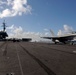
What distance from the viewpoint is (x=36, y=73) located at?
12633 millimetres

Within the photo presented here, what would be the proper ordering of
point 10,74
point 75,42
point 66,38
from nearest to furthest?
point 10,74, point 75,42, point 66,38

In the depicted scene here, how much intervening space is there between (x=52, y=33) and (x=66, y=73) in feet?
352

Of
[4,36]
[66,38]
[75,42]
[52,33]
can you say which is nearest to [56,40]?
[66,38]

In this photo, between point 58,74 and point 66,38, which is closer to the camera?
point 58,74

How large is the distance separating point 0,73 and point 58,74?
354 centimetres

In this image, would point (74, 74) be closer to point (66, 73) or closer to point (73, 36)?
point (66, 73)

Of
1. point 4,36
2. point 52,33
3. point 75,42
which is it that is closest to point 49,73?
point 75,42

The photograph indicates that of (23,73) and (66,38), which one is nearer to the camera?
(23,73)

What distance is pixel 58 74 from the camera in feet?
40.1

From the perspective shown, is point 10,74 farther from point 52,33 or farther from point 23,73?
point 52,33

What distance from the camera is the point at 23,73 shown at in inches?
497

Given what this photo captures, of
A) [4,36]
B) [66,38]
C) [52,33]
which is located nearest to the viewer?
[66,38]

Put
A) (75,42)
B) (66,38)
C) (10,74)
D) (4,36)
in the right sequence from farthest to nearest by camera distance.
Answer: (4,36) < (66,38) < (75,42) < (10,74)

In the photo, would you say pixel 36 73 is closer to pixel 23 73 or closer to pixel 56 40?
pixel 23 73
